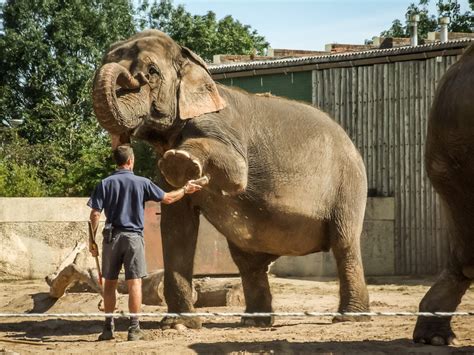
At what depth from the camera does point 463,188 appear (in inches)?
332

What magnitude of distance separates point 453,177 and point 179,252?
135 inches

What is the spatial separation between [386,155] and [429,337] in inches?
470

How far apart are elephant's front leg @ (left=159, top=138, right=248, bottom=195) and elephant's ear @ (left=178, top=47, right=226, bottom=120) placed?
445 millimetres

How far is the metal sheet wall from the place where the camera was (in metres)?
19.8

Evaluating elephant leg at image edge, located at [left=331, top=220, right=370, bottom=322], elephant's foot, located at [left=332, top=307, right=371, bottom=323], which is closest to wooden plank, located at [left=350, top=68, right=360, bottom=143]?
elephant leg at image edge, located at [left=331, top=220, right=370, bottom=322]

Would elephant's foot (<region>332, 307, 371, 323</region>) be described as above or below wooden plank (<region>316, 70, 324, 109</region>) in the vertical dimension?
below

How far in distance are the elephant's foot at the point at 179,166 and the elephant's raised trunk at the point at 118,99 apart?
27.2 inches

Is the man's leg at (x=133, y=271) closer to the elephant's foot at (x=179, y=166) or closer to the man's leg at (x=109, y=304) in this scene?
the man's leg at (x=109, y=304)

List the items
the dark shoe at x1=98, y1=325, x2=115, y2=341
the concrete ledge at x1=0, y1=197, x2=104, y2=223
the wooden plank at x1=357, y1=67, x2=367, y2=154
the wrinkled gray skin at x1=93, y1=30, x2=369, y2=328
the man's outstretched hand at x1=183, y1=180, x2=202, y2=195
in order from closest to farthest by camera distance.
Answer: the man's outstretched hand at x1=183, y1=180, x2=202, y2=195
the dark shoe at x1=98, y1=325, x2=115, y2=341
the wrinkled gray skin at x1=93, y1=30, x2=369, y2=328
the concrete ledge at x1=0, y1=197, x2=104, y2=223
the wooden plank at x1=357, y1=67, x2=367, y2=154

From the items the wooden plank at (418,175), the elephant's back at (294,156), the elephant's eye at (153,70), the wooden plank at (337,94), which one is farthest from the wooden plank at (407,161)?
the elephant's eye at (153,70)

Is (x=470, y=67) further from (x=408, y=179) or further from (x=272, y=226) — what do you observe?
(x=408, y=179)

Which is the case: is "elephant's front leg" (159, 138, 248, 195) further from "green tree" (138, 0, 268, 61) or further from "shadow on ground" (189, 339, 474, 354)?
"green tree" (138, 0, 268, 61)

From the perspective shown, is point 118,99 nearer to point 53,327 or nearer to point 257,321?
point 53,327

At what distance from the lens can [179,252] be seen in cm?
1102
